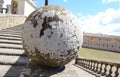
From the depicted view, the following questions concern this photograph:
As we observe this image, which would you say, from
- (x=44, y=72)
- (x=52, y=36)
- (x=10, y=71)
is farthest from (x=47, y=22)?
(x=10, y=71)

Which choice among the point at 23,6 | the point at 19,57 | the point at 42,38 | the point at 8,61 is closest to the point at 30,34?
the point at 42,38

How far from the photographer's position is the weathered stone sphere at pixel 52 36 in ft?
12.8

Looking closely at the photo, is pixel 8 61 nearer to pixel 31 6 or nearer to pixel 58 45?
pixel 58 45

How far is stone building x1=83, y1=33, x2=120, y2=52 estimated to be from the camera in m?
84.9

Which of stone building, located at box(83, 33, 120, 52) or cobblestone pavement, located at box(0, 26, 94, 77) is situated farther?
stone building, located at box(83, 33, 120, 52)

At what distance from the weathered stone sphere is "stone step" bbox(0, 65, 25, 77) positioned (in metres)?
1.06

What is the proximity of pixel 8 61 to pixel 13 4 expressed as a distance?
24407mm

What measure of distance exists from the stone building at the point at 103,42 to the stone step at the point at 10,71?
268 ft

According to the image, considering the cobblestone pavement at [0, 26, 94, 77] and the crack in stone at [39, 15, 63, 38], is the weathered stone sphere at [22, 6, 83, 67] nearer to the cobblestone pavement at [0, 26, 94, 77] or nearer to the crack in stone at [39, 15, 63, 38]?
the crack in stone at [39, 15, 63, 38]

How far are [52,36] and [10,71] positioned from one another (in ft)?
5.97

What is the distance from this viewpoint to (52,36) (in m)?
3.87

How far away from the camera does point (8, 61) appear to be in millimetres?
5664

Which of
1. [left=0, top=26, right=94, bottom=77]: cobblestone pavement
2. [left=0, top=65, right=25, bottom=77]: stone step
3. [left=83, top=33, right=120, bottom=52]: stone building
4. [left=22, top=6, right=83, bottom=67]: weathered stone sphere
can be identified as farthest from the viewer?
[left=83, top=33, right=120, bottom=52]: stone building

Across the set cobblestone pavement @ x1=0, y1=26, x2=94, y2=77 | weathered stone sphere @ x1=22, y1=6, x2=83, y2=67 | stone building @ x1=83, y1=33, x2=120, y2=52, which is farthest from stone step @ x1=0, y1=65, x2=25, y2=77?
stone building @ x1=83, y1=33, x2=120, y2=52
